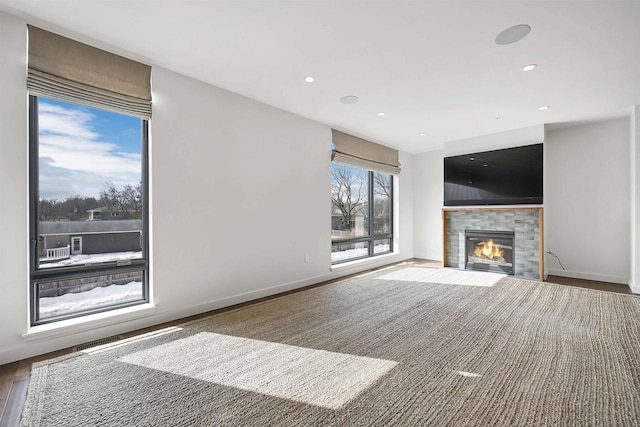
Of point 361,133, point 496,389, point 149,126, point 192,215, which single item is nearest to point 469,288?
point 496,389

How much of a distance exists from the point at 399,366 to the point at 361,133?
4.25 m

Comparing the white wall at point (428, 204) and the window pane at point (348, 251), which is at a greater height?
the white wall at point (428, 204)

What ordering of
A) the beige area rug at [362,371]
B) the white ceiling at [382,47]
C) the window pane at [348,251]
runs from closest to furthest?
1. the beige area rug at [362,371]
2. the white ceiling at [382,47]
3. the window pane at [348,251]

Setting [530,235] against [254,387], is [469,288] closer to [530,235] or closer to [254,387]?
[530,235]

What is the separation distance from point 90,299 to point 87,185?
105 cm

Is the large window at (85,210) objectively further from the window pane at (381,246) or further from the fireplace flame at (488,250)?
the fireplace flame at (488,250)

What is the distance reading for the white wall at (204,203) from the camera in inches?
88.9

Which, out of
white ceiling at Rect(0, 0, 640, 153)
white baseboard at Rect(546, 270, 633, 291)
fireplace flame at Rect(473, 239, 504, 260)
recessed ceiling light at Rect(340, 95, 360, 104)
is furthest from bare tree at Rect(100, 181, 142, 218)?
white baseboard at Rect(546, 270, 633, 291)

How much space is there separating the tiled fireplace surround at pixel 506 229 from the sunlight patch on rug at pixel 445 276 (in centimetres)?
43

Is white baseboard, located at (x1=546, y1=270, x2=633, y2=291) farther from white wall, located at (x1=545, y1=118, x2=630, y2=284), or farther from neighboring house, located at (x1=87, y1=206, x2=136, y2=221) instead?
neighboring house, located at (x1=87, y1=206, x2=136, y2=221)

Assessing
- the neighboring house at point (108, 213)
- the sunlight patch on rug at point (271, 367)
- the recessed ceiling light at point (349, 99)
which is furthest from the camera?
the recessed ceiling light at point (349, 99)

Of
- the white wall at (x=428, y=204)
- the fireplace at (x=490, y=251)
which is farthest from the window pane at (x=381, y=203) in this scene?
the fireplace at (x=490, y=251)

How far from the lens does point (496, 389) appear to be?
187cm

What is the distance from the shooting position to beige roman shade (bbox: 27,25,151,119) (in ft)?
7.72
